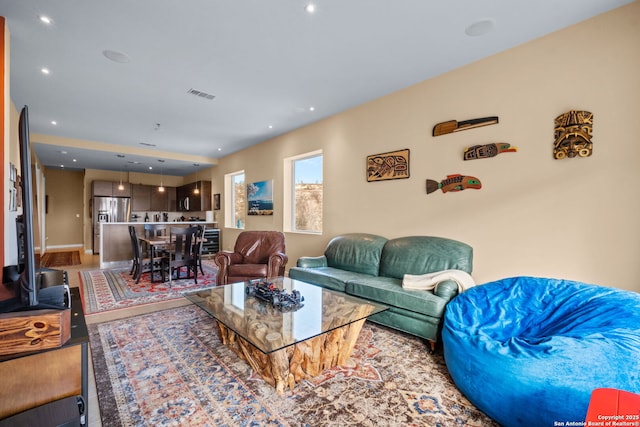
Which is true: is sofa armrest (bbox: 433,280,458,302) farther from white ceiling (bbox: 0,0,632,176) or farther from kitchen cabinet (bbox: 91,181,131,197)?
kitchen cabinet (bbox: 91,181,131,197)

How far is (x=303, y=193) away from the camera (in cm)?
570

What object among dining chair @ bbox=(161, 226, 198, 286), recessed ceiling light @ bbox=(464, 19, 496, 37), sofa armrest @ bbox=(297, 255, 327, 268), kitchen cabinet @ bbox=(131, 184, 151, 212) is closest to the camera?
recessed ceiling light @ bbox=(464, 19, 496, 37)

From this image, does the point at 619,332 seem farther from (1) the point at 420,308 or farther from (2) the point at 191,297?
(2) the point at 191,297

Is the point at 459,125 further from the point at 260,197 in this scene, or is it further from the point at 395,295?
the point at 260,197

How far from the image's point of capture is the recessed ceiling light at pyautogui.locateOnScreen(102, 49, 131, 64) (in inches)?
116

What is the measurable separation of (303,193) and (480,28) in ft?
12.6

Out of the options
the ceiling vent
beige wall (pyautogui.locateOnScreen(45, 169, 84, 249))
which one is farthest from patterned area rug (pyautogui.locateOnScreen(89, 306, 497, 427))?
beige wall (pyautogui.locateOnScreen(45, 169, 84, 249))

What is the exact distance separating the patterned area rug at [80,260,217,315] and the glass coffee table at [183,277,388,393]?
1.89 m

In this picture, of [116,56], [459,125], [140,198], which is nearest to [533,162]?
[459,125]

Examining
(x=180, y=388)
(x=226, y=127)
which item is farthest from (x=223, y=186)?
(x=180, y=388)

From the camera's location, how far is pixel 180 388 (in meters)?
1.99

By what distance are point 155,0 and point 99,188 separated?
899cm

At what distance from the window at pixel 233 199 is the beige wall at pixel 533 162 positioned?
4626 mm

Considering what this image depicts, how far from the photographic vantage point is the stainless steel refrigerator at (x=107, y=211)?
8.77 m
